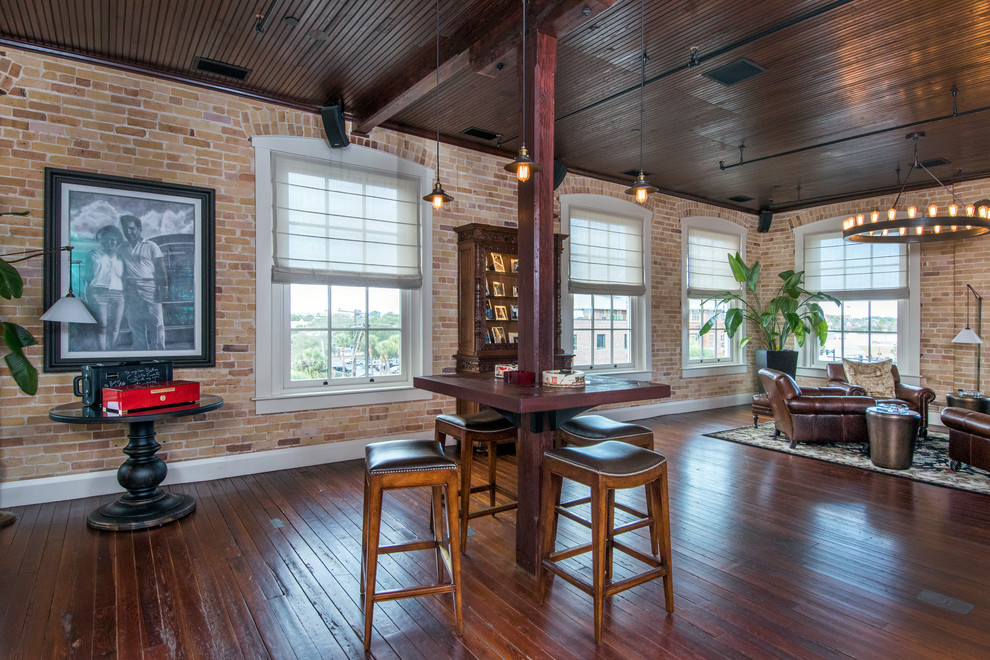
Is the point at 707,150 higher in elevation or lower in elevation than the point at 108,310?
higher

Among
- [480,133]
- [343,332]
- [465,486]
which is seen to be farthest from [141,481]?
[480,133]

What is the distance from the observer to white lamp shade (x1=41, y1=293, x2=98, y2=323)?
3.64 meters

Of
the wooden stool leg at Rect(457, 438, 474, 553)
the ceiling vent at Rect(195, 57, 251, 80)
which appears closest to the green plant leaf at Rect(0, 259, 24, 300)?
the ceiling vent at Rect(195, 57, 251, 80)

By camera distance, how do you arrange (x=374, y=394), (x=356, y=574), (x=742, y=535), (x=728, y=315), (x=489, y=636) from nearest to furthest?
(x=489, y=636) < (x=356, y=574) < (x=742, y=535) < (x=374, y=394) < (x=728, y=315)

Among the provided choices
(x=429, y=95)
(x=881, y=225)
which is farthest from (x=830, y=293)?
(x=429, y=95)

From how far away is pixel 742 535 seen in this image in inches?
138

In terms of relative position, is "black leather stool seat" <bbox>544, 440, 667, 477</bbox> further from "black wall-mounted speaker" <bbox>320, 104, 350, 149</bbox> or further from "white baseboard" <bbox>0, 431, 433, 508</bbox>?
"black wall-mounted speaker" <bbox>320, 104, 350, 149</bbox>

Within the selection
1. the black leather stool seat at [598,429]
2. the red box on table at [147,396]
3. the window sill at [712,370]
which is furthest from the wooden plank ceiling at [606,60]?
the window sill at [712,370]

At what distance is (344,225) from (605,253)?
3818mm

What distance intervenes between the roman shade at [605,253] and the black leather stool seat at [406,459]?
480 centimetres

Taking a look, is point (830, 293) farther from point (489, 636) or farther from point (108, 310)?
point (108, 310)

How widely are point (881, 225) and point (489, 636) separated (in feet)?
20.1

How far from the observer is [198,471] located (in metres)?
4.53

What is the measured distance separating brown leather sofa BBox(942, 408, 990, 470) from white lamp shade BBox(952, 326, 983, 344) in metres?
2.51
